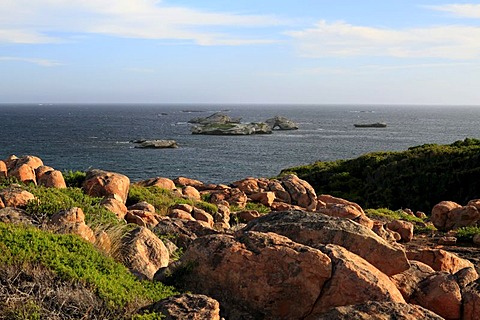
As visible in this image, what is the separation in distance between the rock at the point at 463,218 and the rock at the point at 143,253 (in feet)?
55.0

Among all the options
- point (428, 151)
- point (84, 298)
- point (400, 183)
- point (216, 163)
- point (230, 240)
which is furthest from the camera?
point (216, 163)

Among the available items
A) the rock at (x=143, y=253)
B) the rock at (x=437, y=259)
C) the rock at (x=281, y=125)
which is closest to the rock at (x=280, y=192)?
the rock at (x=437, y=259)

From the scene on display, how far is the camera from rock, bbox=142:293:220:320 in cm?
714

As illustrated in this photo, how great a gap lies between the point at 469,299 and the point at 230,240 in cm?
449

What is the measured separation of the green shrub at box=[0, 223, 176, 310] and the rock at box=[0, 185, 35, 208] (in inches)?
149

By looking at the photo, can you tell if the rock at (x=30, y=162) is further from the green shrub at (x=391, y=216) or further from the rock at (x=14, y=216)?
the green shrub at (x=391, y=216)

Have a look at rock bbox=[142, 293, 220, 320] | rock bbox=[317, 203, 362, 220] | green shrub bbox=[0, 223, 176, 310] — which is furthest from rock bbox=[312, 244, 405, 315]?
rock bbox=[317, 203, 362, 220]

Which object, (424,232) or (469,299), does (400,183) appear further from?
(469,299)

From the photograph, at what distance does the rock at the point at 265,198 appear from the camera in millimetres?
25984

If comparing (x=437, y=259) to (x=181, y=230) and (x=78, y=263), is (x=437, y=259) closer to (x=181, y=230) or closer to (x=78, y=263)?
(x=181, y=230)

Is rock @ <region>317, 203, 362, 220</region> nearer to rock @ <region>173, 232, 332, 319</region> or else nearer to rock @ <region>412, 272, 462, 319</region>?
rock @ <region>412, 272, 462, 319</region>

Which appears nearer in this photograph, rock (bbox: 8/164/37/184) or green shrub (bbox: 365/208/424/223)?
rock (bbox: 8/164/37/184)

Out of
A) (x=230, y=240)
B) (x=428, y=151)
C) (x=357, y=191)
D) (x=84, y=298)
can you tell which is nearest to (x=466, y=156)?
(x=428, y=151)

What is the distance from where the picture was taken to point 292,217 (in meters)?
11.4
